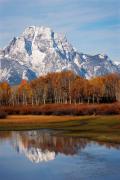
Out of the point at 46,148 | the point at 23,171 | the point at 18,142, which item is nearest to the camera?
the point at 23,171

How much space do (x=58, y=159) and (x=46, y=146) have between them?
1222 cm

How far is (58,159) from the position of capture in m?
46.8

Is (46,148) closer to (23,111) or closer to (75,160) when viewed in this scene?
(75,160)

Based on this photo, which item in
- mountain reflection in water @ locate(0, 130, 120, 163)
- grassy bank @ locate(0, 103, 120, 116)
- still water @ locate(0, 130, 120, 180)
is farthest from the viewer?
Result: grassy bank @ locate(0, 103, 120, 116)

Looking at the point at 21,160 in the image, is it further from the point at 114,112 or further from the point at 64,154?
the point at 114,112

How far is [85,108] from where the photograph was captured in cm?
12812

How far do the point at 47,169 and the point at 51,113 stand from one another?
91.9 m

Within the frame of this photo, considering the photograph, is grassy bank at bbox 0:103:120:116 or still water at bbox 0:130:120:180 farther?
grassy bank at bbox 0:103:120:116

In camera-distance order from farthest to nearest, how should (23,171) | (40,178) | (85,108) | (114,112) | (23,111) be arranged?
(23,111) → (85,108) → (114,112) → (23,171) → (40,178)

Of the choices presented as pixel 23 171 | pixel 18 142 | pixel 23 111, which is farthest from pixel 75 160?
pixel 23 111

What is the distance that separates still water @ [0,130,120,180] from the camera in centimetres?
3753

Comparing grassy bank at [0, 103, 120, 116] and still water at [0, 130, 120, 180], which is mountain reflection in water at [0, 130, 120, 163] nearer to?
still water at [0, 130, 120, 180]

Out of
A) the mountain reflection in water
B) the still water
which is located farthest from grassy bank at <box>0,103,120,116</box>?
the still water

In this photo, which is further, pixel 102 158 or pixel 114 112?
pixel 114 112
